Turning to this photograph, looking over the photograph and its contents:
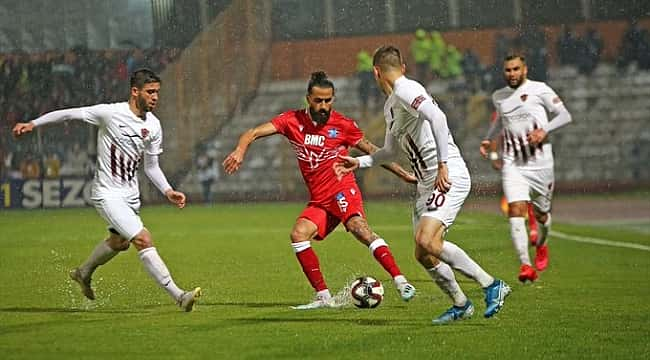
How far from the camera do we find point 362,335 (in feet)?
30.1

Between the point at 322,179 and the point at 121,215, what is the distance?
1.86m

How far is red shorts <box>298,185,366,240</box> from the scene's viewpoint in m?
11.4

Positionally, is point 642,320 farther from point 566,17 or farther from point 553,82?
point 553,82

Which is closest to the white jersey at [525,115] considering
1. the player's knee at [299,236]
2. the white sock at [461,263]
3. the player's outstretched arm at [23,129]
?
the player's knee at [299,236]

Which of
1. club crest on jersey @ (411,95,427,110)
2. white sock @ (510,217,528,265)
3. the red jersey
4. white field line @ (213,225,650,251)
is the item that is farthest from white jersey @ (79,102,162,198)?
white field line @ (213,225,650,251)

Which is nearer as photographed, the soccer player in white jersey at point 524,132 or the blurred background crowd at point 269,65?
the soccer player in white jersey at point 524,132

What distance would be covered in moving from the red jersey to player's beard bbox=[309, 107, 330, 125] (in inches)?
1.8

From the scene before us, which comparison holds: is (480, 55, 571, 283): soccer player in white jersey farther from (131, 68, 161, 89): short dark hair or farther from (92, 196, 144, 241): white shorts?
(92, 196, 144, 241): white shorts

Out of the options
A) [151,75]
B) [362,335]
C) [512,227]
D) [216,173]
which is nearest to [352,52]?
[216,173]

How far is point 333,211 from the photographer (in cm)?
1146

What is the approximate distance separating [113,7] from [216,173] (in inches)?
363

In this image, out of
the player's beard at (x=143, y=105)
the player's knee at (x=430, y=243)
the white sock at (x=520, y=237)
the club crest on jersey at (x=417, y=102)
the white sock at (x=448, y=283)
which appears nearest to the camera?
the club crest on jersey at (x=417, y=102)

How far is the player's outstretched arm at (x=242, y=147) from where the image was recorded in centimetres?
1006

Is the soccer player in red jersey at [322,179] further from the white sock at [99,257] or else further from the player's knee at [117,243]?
the white sock at [99,257]
